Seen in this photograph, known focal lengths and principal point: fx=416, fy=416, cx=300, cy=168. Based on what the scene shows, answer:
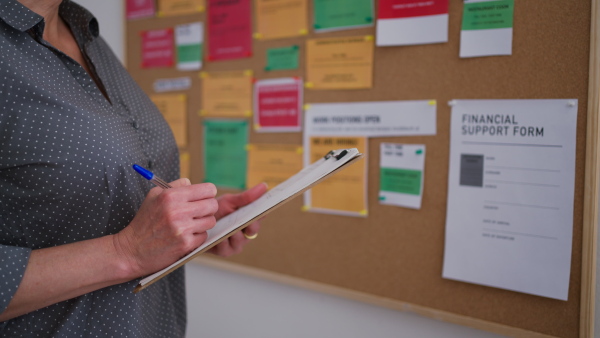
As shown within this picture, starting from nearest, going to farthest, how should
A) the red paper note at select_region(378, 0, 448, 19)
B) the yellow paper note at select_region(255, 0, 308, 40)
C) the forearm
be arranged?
the forearm → the red paper note at select_region(378, 0, 448, 19) → the yellow paper note at select_region(255, 0, 308, 40)

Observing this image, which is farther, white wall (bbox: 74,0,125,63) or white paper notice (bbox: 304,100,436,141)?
white wall (bbox: 74,0,125,63)

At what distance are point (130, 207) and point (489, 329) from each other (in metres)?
0.80

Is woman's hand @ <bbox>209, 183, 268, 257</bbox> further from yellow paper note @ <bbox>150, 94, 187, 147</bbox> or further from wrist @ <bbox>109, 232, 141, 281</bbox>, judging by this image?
yellow paper note @ <bbox>150, 94, 187, 147</bbox>

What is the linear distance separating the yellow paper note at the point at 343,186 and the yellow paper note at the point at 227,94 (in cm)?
27

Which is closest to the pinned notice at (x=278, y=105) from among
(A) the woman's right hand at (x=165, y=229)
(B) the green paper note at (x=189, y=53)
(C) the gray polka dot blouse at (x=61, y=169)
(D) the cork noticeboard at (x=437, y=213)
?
(D) the cork noticeboard at (x=437, y=213)

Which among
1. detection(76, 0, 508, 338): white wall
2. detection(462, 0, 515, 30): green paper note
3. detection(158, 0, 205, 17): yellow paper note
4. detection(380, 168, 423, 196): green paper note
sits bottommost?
detection(76, 0, 508, 338): white wall

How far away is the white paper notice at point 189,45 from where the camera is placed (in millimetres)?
1358

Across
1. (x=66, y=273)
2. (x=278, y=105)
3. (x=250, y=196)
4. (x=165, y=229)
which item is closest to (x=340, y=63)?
(x=278, y=105)

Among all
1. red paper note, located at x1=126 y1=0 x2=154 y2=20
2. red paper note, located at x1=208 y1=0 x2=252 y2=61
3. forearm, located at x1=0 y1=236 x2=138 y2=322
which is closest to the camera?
forearm, located at x1=0 y1=236 x2=138 y2=322

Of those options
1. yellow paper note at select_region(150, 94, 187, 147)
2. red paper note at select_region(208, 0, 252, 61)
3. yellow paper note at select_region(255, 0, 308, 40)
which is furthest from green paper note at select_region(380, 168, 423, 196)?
yellow paper note at select_region(150, 94, 187, 147)

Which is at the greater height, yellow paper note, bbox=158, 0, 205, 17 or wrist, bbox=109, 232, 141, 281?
yellow paper note, bbox=158, 0, 205, 17

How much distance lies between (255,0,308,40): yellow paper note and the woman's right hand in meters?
0.69

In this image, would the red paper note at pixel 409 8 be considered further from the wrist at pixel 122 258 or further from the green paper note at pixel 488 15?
the wrist at pixel 122 258

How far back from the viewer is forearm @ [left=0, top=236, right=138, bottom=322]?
0.56 meters
